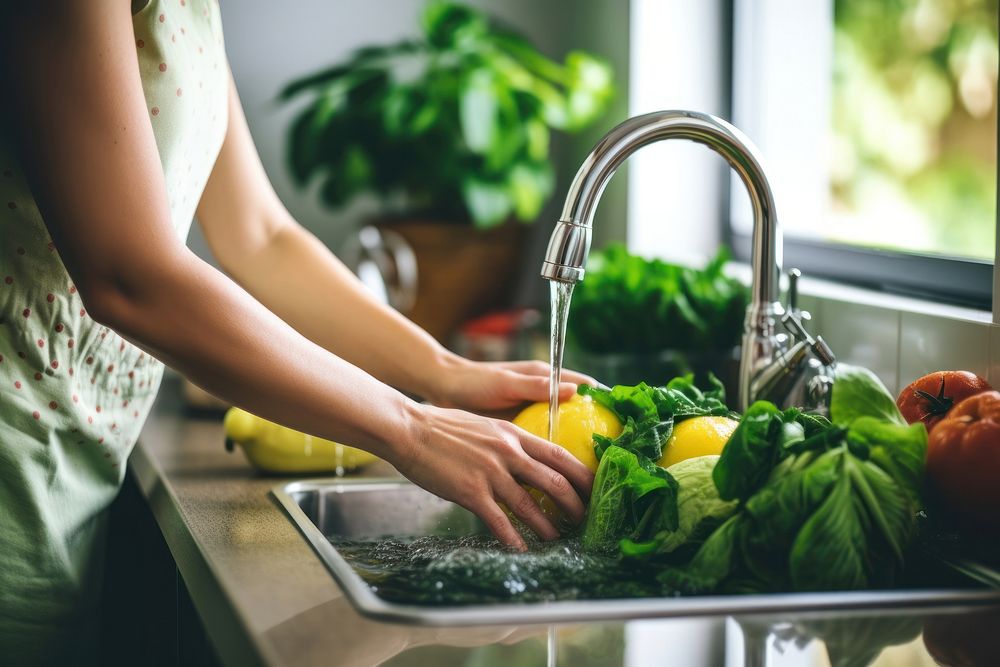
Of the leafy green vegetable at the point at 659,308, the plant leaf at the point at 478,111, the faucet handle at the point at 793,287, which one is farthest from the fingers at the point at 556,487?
the plant leaf at the point at 478,111

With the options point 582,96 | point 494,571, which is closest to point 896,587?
point 494,571

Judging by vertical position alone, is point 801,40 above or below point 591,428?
above

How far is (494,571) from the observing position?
0.79 m

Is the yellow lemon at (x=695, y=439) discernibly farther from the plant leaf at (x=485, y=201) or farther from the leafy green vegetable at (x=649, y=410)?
the plant leaf at (x=485, y=201)

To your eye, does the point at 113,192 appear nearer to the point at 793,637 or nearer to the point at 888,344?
the point at 793,637

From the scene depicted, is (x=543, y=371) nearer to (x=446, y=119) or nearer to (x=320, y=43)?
(x=446, y=119)

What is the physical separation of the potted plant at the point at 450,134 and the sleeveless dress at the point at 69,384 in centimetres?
106

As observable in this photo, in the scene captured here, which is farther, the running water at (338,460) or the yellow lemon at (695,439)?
the running water at (338,460)

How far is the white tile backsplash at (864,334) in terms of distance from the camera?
1256 mm

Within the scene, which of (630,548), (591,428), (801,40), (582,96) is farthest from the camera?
(582,96)

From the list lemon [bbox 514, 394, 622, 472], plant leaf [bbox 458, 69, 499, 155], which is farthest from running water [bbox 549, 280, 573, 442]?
plant leaf [bbox 458, 69, 499, 155]

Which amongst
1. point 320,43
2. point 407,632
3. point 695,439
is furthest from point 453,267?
point 407,632

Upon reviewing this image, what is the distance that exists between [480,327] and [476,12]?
0.63 meters

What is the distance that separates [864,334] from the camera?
1.31m
